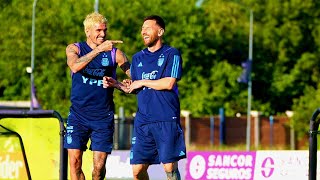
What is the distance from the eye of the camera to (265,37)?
76.8 metres

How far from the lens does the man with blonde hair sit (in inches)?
505

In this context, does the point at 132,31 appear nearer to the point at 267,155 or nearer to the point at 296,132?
the point at 296,132

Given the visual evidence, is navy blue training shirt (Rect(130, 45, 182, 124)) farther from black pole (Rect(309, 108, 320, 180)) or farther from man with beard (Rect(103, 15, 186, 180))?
black pole (Rect(309, 108, 320, 180))

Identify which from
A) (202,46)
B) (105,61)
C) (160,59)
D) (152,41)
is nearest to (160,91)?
(160,59)

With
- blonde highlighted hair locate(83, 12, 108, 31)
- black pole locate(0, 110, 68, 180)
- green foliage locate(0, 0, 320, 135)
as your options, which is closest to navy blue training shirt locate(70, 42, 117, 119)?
blonde highlighted hair locate(83, 12, 108, 31)

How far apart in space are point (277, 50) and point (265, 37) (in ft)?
4.01

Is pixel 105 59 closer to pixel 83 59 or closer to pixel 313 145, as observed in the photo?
pixel 83 59

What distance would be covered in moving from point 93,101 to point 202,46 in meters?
60.4

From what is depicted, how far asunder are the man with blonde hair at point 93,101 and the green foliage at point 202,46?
4772 centimetres

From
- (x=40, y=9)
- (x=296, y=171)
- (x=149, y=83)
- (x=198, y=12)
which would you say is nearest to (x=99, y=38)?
(x=149, y=83)

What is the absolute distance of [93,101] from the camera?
1288 cm

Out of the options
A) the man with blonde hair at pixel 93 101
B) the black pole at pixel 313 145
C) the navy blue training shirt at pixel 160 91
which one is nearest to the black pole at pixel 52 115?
the navy blue training shirt at pixel 160 91

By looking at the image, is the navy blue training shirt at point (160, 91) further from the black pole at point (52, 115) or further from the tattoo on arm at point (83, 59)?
the black pole at point (52, 115)

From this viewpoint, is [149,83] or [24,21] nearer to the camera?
[149,83]
